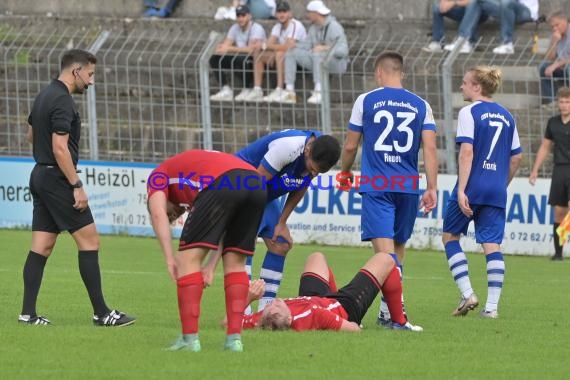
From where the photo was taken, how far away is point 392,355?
888 centimetres

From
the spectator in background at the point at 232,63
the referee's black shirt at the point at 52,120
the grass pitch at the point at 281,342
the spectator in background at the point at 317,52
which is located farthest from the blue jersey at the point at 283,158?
the spectator in background at the point at 232,63

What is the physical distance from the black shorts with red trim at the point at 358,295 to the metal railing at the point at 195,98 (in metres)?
10.0

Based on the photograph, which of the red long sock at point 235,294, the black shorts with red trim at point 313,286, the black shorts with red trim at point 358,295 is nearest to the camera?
the red long sock at point 235,294

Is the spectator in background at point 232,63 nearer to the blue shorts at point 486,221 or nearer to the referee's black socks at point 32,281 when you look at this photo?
the blue shorts at point 486,221

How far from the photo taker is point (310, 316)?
9.97m

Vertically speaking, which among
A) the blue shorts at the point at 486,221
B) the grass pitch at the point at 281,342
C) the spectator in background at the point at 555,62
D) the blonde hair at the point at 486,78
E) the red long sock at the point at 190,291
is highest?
the spectator in background at the point at 555,62

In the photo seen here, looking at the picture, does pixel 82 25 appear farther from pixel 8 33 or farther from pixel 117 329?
pixel 117 329

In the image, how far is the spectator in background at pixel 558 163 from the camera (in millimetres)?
18281

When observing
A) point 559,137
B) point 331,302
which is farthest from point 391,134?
point 559,137

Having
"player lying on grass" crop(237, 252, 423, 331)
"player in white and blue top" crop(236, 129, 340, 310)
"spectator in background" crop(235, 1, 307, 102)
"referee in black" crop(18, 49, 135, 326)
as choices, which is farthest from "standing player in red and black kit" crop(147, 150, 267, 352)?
"spectator in background" crop(235, 1, 307, 102)

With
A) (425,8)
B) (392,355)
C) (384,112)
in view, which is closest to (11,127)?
(425,8)

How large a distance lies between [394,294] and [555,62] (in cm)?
1050

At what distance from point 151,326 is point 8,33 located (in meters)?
13.9

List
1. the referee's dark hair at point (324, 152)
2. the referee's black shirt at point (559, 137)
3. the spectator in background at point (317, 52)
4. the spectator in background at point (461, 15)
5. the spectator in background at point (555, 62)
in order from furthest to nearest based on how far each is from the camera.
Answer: the spectator in background at point (461, 15) < the spectator in background at point (317, 52) < the spectator in background at point (555, 62) < the referee's black shirt at point (559, 137) < the referee's dark hair at point (324, 152)
